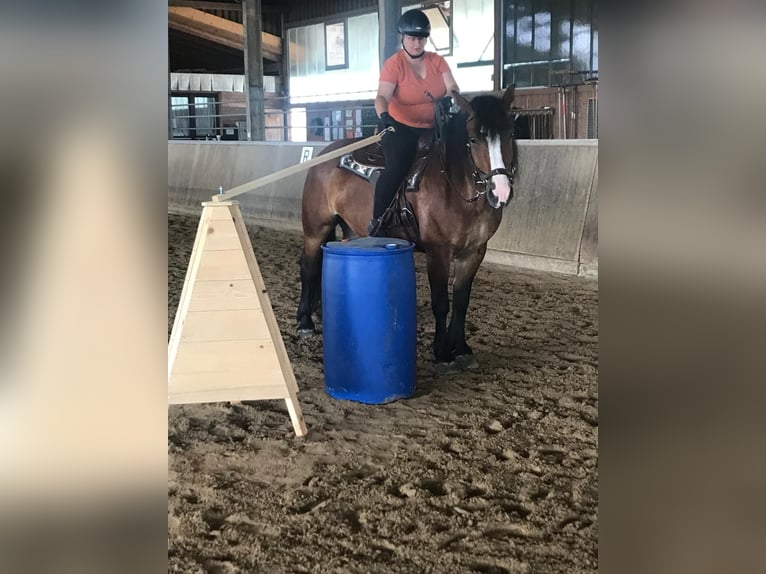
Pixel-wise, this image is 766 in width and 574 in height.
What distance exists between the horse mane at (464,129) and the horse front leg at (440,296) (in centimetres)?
44

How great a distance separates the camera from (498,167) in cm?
359

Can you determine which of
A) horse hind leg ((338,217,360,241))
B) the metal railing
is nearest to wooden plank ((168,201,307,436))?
horse hind leg ((338,217,360,241))

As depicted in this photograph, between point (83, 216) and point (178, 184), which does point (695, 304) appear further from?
point (178, 184)

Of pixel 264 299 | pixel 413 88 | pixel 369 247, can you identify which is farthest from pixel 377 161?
pixel 264 299

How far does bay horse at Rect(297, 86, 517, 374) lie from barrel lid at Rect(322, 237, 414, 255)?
1.57 feet

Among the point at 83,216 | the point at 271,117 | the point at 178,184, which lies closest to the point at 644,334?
the point at 83,216

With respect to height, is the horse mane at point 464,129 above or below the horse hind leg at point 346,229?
above

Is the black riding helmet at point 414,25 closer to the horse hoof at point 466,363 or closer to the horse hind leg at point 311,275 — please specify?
the horse hind leg at point 311,275

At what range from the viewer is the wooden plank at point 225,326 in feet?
9.68

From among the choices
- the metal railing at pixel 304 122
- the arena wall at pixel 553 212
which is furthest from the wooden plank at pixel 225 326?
the metal railing at pixel 304 122

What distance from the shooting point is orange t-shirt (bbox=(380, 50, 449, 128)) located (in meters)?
4.08

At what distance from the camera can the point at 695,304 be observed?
82cm

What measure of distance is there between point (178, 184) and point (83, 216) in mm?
11329

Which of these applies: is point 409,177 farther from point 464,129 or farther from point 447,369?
point 447,369
